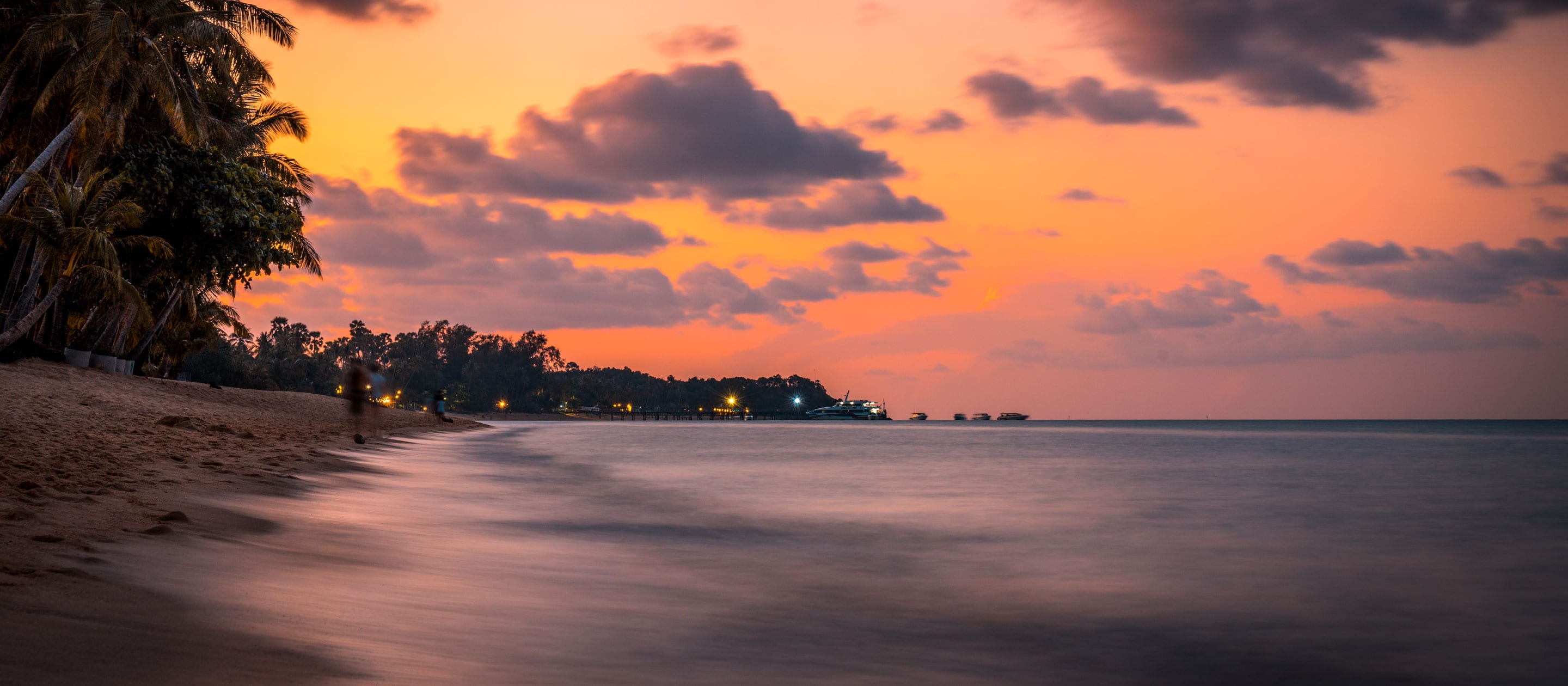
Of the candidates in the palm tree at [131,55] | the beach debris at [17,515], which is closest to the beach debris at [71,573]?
the beach debris at [17,515]

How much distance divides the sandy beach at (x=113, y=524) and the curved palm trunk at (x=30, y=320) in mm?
8463

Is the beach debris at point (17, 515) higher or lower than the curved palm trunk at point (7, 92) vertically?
lower

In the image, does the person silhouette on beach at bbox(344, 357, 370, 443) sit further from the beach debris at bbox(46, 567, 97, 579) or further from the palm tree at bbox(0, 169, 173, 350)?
the beach debris at bbox(46, 567, 97, 579)

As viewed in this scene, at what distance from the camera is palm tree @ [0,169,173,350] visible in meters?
27.2

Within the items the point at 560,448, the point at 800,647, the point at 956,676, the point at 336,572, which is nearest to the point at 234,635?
the point at 336,572

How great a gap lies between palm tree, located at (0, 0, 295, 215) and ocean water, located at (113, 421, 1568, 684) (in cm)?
1528

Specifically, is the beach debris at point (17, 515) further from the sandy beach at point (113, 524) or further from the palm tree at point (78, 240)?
the palm tree at point (78, 240)

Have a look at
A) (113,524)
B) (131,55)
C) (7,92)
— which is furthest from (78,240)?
(113,524)

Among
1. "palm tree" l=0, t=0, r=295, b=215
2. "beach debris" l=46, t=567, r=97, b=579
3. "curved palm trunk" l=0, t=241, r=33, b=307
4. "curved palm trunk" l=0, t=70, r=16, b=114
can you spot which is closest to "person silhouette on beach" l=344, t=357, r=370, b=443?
"palm tree" l=0, t=0, r=295, b=215

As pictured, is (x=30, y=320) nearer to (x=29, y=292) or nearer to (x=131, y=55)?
(x=29, y=292)

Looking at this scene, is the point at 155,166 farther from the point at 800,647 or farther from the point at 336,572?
the point at 800,647

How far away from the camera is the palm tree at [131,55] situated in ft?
82.3

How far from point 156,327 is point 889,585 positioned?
146ft

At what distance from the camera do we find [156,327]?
4225 cm
